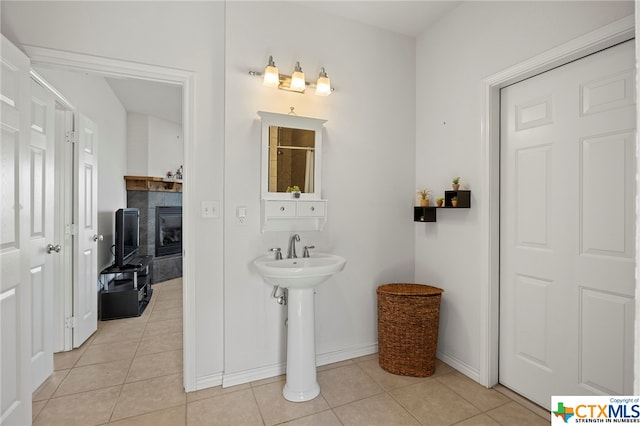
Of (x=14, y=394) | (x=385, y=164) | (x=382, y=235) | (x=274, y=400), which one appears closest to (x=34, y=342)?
(x=14, y=394)

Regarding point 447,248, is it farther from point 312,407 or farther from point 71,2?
point 71,2

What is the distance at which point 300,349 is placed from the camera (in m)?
2.06

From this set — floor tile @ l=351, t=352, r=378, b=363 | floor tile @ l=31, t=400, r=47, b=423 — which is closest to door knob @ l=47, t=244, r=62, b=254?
floor tile @ l=31, t=400, r=47, b=423

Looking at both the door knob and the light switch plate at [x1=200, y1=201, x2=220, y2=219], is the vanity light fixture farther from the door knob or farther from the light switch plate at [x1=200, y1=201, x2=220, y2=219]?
the door knob

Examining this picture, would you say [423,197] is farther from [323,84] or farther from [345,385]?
[345,385]

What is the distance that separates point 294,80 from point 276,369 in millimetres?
2100

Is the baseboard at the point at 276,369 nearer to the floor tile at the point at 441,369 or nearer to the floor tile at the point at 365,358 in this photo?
the floor tile at the point at 365,358

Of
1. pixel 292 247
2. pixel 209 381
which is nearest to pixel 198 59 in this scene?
pixel 292 247

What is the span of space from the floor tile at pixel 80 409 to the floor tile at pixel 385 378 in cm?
169

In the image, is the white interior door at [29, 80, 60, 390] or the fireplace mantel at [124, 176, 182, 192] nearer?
the white interior door at [29, 80, 60, 390]

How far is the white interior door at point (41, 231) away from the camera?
2.05 m

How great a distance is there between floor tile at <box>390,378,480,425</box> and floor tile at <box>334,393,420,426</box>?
62 mm

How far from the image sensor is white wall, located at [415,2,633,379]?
1.97 meters

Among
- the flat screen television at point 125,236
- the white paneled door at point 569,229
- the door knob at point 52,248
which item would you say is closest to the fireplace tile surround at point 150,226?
the flat screen television at point 125,236
